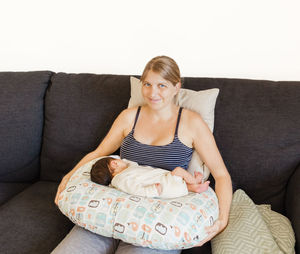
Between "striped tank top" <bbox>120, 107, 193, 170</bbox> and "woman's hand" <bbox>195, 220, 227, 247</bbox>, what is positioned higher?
"striped tank top" <bbox>120, 107, 193, 170</bbox>

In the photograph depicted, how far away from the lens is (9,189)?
1795mm

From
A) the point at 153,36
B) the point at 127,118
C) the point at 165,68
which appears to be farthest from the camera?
the point at 153,36

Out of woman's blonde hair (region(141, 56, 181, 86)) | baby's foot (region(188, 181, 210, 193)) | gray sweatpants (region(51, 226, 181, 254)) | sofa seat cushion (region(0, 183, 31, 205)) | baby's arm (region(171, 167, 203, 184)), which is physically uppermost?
woman's blonde hair (region(141, 56, 181, 86))

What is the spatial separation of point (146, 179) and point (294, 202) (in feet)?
2.11

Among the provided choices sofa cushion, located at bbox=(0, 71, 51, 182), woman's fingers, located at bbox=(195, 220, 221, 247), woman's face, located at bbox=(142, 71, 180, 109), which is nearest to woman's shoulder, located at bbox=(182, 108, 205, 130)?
woman's face, located at bbox=(142, 71, 180, 109)

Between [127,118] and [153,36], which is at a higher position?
[153,36]

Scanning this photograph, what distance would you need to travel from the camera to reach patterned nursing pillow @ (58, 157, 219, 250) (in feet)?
3.52

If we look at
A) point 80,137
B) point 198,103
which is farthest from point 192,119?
point 80,137

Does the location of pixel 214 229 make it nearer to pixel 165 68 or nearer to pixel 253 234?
pixel 253 234

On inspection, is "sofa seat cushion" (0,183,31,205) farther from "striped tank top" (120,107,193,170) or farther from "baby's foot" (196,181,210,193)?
"baby's foot" (196,181,210,193)

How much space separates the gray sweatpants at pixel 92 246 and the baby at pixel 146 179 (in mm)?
205

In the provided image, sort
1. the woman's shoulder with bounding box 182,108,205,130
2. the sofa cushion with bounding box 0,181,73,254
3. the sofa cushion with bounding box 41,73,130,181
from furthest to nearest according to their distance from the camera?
the sofa cushion with bounding box 41,73,130,181 → the woman's shoulder with bounding box 182,108,205,130 → the sofa cushion with bounding box 0,181,73,254

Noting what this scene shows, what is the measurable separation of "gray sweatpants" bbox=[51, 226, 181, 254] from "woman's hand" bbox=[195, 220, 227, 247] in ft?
0.41

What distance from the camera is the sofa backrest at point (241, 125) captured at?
144 cm
